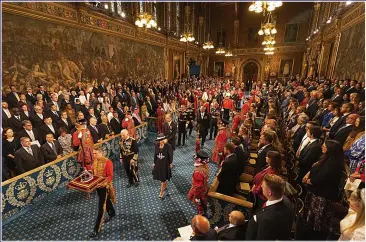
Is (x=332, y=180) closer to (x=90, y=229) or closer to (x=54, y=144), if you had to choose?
(x=90, y=229)

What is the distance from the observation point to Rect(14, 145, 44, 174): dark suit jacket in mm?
4590

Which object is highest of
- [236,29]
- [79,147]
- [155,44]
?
[236,29]

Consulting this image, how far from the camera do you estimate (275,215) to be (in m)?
2.13

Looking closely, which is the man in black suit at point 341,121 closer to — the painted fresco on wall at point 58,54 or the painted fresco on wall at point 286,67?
the painted fresco on wall at point 58,54

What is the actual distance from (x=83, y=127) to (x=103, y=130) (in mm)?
1146

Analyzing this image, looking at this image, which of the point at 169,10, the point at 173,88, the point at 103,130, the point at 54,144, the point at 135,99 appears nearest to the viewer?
the point at 54,144

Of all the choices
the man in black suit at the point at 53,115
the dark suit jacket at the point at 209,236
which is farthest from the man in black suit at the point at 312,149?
Answer: the man in black suit at the point at 53,115

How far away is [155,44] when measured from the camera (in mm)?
17203

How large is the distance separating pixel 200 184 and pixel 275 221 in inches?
72.5

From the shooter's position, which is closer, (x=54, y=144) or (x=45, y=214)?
(x=45, y=214)

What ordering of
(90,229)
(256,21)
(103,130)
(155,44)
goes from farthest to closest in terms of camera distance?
(256,21) → (155,44) → (103,130) → (90,229)

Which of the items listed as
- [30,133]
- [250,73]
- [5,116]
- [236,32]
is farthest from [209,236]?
[236,32]

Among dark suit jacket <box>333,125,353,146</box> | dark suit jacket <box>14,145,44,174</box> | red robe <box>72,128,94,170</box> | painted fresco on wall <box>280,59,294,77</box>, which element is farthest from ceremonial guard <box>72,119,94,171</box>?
painted fresco on wall <box>280,59,294,77</box>

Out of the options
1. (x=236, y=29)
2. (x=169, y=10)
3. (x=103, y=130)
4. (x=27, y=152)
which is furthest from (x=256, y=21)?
(x=27, y=152)
